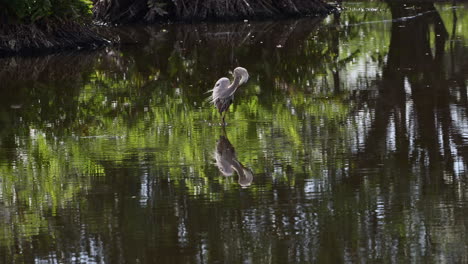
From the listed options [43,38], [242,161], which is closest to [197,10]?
[43,38]

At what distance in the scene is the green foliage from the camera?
21750mm

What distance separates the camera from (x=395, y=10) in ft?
101

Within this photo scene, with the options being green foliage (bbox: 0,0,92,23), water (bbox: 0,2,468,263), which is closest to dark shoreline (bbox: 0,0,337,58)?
green foliage (bbox: 0,0,92,23)

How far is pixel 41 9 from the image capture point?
21.7 m

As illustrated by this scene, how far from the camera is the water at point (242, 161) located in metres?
7.74

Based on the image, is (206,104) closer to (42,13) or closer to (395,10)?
(42,13)

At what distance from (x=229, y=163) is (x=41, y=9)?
39.4 ft

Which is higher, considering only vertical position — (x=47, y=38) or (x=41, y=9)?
(x=41, y=9)

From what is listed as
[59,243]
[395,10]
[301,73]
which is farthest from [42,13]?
[59,243]

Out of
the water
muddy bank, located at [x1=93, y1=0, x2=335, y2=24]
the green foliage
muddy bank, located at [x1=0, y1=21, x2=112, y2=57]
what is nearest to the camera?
the water

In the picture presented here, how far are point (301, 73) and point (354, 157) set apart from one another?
281 inches

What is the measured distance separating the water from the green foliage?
73.9 inches

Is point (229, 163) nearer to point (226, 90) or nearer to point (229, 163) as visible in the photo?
point (229, 163)

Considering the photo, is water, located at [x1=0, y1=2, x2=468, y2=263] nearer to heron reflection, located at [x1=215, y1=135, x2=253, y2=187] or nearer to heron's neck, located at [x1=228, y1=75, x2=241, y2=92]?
heron reflection, located at [x1=215, y1=135, x2=253, y2=187]
